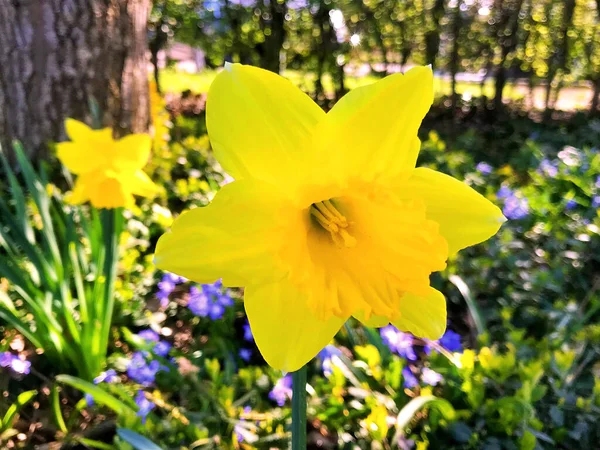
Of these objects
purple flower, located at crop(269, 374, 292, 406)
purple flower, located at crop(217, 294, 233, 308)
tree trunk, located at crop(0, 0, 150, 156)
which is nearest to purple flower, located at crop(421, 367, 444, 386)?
purple flower, located at crop(269, 374, 292, 406)

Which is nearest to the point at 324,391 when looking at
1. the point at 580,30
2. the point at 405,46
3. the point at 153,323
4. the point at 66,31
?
the point at 153,323

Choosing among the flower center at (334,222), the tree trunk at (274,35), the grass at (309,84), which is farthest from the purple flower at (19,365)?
the grass at (309,84)

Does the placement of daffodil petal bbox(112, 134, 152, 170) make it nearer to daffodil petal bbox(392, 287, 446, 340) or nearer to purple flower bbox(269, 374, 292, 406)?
purple flower bbox(269, 374, 292, 406)

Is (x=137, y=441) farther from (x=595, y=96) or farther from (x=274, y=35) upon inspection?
(x=595, y=96)

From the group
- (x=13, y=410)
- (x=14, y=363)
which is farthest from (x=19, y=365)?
(x=13, y=410)

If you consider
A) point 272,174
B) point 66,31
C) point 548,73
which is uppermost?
point 272,174

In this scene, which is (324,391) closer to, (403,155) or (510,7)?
(403,155)
